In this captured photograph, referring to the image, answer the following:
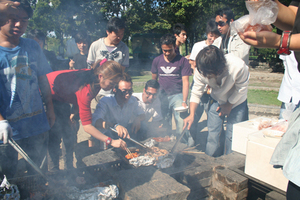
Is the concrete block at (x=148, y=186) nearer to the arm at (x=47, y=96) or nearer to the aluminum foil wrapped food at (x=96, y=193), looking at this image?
the aluminum foil wrapped food at (x=96, y=193)

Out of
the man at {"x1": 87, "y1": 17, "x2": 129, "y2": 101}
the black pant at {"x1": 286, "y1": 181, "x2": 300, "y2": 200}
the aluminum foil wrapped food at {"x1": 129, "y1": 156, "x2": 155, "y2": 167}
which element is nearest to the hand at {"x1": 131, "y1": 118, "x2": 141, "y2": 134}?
the man at {"x1": 87, "y1": 17, "x2": 129, "y2": 101}

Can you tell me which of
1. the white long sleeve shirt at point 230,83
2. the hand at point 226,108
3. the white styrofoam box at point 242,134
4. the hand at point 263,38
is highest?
the hand at point 263,38

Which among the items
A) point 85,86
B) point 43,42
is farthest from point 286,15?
point 43,42

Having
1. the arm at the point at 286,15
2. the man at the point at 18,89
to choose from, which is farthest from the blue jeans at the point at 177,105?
the arm at the point at 286,15

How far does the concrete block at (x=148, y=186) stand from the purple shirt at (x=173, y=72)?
2215mm

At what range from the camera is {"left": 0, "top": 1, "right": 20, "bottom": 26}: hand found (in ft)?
5.76

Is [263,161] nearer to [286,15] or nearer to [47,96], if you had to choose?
[286,15]

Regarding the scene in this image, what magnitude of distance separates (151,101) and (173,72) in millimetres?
709

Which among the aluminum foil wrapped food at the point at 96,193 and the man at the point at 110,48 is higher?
the man at the point at 110,48

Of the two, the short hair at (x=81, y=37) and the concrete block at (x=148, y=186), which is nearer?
the concrete block at (x=148, y=186)

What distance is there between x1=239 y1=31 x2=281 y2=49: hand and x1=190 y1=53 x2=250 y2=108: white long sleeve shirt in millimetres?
1493

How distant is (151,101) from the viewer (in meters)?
3.88

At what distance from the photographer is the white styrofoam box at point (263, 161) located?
1.73m

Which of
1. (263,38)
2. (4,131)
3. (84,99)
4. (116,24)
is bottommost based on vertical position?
(4,131)
